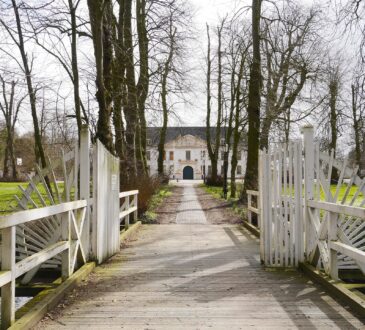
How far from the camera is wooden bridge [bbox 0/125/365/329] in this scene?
4383 mm

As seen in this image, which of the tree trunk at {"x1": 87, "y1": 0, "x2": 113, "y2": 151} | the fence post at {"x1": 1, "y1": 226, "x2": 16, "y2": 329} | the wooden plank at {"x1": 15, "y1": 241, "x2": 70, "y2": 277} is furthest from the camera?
the tree trunk at {"x1": 87, "y1": 0, "x2": 113, "y2": 151}

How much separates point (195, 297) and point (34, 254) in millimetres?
1853

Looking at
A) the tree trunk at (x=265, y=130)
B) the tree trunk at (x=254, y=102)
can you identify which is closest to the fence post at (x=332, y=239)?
the tree trunk at (x=254, y=102)

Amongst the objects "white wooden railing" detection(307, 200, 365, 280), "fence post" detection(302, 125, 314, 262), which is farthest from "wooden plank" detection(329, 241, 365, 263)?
"fence post" detection(302, 125, 314, 262)

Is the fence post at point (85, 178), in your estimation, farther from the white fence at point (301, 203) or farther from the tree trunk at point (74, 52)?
the tree trunk at point (74, 52)

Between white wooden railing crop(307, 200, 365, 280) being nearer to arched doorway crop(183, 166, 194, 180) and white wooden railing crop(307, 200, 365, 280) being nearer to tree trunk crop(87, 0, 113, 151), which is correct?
tree trunk crop(87, 0, 113, 151)

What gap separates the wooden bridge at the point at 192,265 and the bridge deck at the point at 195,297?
0.01 metres

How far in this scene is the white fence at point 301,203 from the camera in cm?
637

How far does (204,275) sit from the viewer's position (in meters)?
6.53

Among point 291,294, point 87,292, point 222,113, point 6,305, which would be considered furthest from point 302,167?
point 222,113

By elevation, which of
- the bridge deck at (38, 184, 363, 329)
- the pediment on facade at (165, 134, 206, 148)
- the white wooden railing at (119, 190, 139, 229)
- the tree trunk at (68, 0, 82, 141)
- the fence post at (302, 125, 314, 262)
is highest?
the pediment on facade at (165, 134, 206, 148)

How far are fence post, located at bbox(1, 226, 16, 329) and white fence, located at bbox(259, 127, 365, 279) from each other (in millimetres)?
3869

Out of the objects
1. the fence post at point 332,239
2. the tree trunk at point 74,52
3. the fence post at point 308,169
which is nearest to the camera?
the fence post at point 332,239

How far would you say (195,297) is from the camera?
5.29 m
